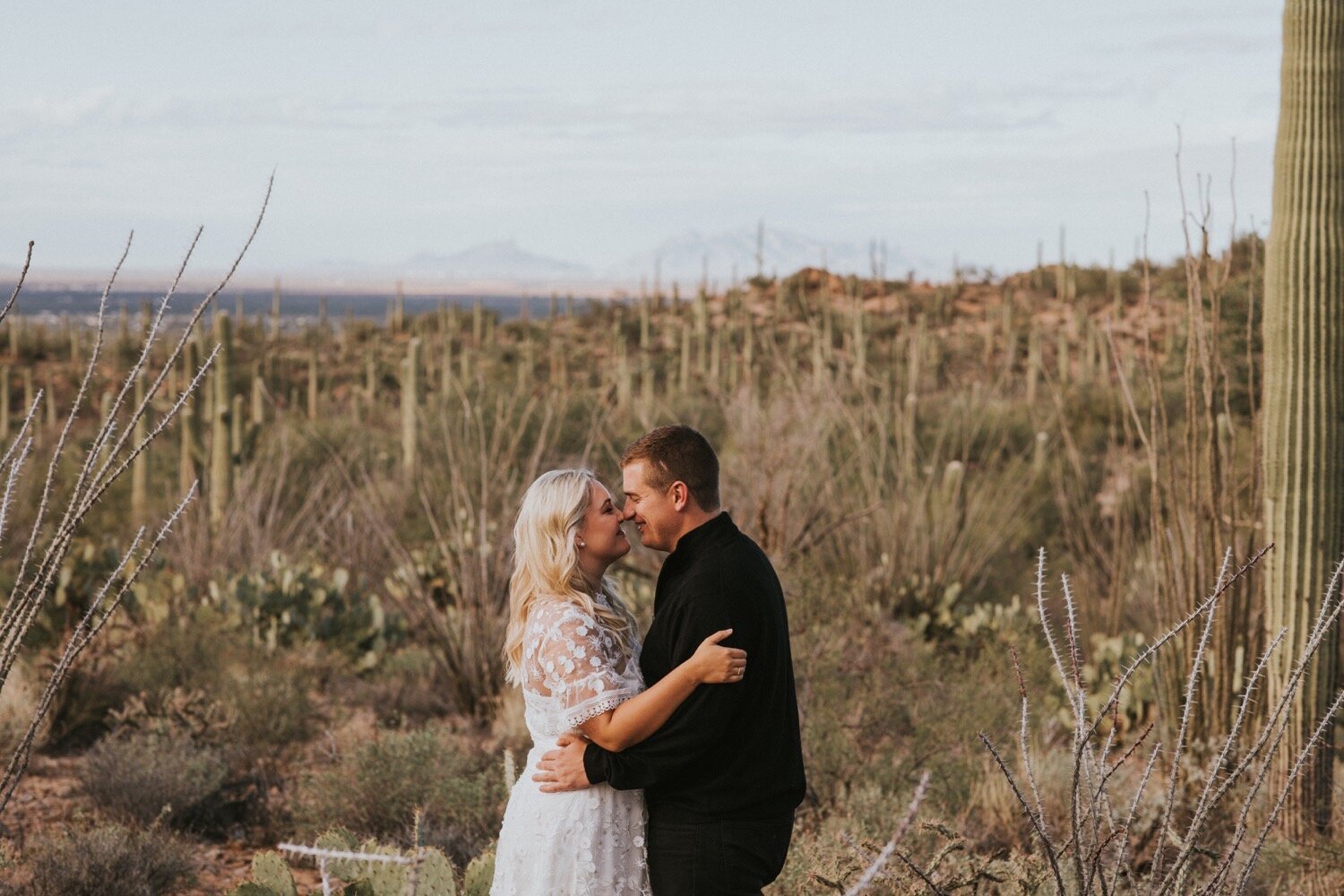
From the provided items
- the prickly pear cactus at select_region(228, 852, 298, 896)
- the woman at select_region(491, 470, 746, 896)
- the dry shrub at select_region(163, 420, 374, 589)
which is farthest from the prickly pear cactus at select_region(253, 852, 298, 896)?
the dry shrub at select_region(163, 420, 374, 589)

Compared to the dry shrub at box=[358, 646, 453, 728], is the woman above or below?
above

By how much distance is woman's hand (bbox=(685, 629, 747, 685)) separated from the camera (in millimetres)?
2713

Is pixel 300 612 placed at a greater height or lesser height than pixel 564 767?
lesser

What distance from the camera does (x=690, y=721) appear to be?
277 centimetres

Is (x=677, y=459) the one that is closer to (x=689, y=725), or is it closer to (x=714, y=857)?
(x=689, y=725)

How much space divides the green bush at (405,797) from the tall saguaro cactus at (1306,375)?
117 inches

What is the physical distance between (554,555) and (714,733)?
0.49 metres

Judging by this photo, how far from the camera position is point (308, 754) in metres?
6.80

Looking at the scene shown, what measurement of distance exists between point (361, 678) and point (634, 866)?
221 inches

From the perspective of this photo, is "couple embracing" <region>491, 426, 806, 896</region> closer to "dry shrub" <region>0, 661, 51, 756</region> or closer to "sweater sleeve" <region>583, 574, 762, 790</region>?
"sweater sleeve" <region>583, 574, 762, 790</region>

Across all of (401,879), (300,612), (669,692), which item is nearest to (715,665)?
(669,692)

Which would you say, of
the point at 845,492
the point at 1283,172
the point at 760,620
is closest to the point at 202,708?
the point at 845,492

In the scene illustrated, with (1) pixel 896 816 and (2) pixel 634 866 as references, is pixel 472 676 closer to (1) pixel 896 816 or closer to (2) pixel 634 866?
(1) pixel 896 816

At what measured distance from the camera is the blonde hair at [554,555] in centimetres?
292
